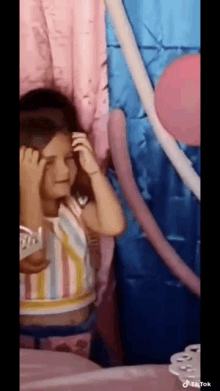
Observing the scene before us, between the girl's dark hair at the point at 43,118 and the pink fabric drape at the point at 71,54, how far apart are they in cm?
2

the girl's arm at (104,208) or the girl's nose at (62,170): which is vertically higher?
the girl's nose at (62,170)

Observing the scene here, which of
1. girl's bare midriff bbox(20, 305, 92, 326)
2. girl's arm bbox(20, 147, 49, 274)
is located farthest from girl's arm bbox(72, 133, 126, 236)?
girl's bare midriff bbox(20, 305, 92, 326)

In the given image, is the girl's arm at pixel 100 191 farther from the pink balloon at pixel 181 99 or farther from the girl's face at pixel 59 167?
the pink balloon at pixel 181 99

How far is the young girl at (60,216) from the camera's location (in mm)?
1233

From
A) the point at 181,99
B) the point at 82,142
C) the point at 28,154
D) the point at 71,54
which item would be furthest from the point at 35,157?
the point at 181,99

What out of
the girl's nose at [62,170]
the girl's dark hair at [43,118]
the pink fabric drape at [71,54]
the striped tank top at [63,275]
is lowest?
the striped tank top at [63,275]

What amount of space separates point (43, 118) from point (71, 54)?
0.57 feet

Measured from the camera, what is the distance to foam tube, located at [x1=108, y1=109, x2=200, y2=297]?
123cm

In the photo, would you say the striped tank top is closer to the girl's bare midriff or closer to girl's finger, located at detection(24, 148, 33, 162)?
the girl's bare midriff

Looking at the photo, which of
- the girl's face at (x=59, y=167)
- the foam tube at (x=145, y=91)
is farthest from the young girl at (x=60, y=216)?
the foam tube at (x=145, y=91)

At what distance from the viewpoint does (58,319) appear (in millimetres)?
1263
